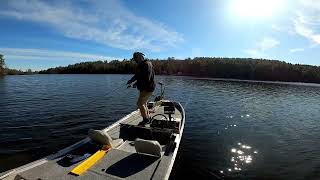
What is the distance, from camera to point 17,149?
13453mm

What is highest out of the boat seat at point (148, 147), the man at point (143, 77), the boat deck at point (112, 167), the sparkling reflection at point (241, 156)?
the man at point (143, 77)

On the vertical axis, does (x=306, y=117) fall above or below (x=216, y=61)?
below

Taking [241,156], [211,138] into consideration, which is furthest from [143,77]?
[211,138]

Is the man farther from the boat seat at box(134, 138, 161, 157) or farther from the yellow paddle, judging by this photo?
the boat seat at box(134, 138, 161, 157)

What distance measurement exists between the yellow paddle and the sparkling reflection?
5.51m

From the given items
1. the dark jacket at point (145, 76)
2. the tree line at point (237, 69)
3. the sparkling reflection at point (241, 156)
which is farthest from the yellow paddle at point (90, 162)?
the tree line at point (237, 69)

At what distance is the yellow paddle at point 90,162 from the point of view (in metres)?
7.60

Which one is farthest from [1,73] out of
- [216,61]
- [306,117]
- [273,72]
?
[306,117]

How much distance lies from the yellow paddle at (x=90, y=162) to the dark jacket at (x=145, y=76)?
371 centimetres

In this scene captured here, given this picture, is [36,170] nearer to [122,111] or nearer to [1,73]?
[122,111]

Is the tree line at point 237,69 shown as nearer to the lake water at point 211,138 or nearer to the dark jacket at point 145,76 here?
the lake water at point 211,138

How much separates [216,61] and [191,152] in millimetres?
109861

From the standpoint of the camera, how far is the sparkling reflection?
41.1ft

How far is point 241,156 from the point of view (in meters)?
14.0
